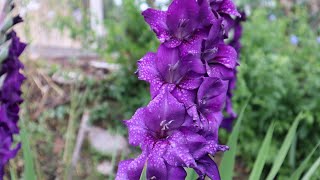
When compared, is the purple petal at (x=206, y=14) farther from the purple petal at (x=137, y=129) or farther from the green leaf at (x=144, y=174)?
the green leaf at (x=144, y=174)

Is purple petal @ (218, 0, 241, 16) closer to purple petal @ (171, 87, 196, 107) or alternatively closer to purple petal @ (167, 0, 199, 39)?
purple petal @ (167, 0, 199, 39)

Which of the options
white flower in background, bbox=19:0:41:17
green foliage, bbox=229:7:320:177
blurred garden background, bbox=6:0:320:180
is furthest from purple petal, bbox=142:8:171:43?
green foliage, bbox=229:7:320:177

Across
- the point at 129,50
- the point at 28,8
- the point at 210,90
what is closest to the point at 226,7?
the point at 210,90

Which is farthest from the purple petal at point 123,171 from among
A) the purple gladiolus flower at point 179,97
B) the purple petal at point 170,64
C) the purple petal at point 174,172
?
the purple petal at point 170,64

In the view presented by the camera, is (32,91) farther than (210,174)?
Yes

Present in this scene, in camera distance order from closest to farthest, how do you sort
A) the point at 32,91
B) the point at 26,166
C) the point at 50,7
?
the point at 26,166 < the point at 32,91 < the point at 50,7

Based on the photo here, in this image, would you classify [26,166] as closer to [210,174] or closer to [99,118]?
[210,174]

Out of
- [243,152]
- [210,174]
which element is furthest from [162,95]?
[243,152]

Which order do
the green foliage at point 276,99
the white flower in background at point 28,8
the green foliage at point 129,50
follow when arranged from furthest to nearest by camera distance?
the green foliage at point 129,50, the green foliage at point 276,99, the white flower in background at point 28,8
